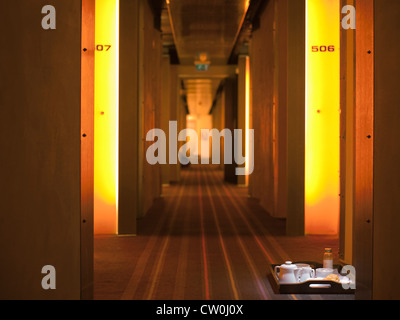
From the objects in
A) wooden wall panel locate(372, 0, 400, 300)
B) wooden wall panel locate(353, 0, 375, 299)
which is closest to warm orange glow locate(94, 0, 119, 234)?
wooden wall panel locate(353, 0, 375, 299)

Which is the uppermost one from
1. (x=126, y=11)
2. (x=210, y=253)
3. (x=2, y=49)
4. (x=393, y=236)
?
(x=126, y=11)

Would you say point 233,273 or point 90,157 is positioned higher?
point 90,157

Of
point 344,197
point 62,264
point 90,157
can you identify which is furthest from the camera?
point 344,197

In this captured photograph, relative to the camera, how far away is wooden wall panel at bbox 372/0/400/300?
226 centimetres

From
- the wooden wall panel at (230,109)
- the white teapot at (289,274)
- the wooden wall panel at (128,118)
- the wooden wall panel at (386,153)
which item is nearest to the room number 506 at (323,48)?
the wooden wall panel at (128,118)

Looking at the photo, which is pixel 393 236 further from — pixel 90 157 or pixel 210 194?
pixel 210 194

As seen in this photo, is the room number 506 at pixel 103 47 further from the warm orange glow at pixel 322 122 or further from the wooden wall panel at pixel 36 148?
the wooden wall panel at pixel 36 148

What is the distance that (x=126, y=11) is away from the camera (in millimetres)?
6285

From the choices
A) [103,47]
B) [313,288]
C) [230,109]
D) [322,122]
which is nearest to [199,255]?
[313,288]

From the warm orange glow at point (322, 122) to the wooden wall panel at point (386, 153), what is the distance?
3.98m

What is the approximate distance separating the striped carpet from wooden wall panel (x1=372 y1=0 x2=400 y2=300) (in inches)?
54.0

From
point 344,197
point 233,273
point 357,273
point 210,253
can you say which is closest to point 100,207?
point 210,253

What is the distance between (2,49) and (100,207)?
4142 mm

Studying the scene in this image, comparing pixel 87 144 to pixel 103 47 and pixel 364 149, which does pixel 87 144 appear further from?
pixel 103 47
